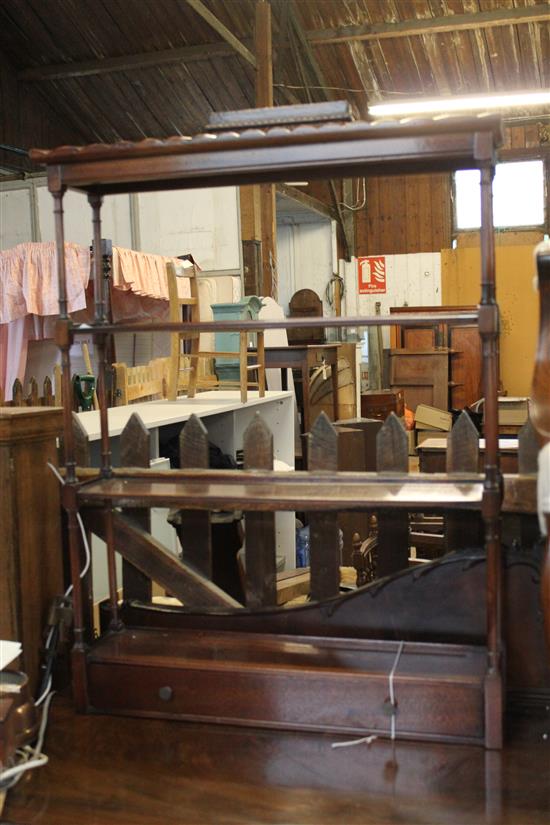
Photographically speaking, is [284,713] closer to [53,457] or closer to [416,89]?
[53,457]

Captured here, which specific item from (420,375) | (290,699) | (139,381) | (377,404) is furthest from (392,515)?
(420,375)

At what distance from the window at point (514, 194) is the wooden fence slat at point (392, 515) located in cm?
1074

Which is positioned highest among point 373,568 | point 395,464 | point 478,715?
point 395,464

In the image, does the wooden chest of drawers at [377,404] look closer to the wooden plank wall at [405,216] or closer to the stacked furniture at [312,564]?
the wooden plank wall at [405,216]

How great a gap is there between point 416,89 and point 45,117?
5292 mm

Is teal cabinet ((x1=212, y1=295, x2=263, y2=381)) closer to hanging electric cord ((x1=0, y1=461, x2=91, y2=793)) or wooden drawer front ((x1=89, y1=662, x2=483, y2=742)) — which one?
hanging electric cord ((x1=0, y1=461, x2=91, y2=793))

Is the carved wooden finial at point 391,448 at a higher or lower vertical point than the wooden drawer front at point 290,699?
higher

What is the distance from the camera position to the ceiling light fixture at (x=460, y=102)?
7508 mm

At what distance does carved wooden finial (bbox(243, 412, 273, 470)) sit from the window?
1075cm

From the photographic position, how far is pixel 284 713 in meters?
1.79

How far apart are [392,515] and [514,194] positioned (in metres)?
11.1

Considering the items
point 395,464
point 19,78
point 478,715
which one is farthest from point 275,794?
point 19,78

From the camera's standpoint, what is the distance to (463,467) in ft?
6.23

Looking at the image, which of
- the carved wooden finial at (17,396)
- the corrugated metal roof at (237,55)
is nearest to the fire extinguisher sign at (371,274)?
the corrugated metal roof at (237,55)
